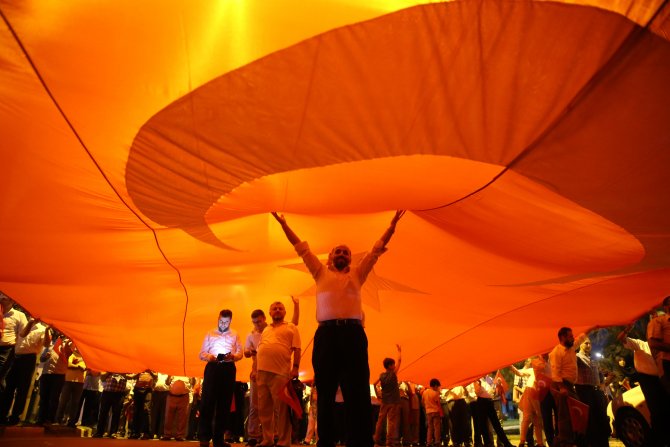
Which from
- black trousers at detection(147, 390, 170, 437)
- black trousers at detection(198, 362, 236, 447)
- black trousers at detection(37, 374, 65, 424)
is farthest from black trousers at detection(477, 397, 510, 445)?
black trousers at detection(37, 374, 65, 424)

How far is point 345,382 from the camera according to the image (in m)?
3.11

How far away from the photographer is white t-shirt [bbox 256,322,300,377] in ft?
15.6

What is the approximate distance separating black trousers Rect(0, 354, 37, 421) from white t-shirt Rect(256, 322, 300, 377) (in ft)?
12.6

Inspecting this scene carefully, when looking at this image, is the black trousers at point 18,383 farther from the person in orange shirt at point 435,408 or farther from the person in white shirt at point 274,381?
the person in orange shirt at point 435,408

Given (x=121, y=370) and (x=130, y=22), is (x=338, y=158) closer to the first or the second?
(x=130, y=22)

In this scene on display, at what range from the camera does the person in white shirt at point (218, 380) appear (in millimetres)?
4942

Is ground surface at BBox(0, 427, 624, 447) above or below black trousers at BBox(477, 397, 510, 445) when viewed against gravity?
below

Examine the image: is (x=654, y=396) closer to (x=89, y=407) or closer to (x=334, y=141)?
(x=334, y=141)

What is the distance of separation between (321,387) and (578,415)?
353cm

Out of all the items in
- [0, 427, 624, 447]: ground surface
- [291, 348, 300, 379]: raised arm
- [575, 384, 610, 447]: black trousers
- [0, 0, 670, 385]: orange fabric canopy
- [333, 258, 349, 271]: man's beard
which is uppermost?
[0, 0, 670, 385]: orange fabric canopy

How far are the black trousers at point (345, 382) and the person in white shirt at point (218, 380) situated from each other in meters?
2.26

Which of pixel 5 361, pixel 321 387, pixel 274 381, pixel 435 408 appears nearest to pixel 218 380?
A: pixel 274 381

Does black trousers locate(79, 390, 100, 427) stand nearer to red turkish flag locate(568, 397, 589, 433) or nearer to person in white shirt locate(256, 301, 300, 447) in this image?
person in white shirt locate(256, 301, 300, 447)

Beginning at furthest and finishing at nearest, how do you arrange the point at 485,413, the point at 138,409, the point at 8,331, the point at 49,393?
the point at 138,409
the point at 485,413
the point at 49,393
the point at 8,331
